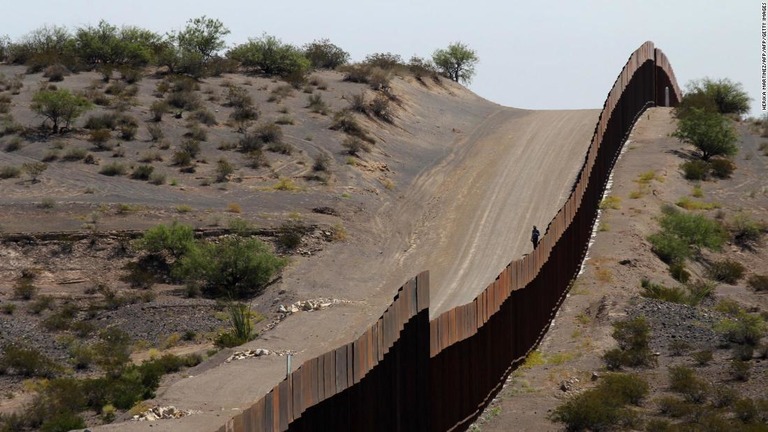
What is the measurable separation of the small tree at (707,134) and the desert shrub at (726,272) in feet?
50.4

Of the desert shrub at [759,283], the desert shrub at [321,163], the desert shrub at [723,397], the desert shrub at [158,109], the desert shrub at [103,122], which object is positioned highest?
the desert shrub at [158,109]

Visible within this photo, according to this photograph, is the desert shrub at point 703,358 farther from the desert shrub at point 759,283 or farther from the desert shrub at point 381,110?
the desert shrub at point 381,110

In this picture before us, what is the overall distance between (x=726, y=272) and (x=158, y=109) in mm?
28758

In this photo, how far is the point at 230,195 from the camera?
5406 centimetres

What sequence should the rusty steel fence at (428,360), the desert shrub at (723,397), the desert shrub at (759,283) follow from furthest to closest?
the desert shrub at (759,283), the desert shrub at (723,397), the rusty steel fence at (428,360)

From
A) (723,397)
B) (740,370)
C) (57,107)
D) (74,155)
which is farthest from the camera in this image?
(57,107)

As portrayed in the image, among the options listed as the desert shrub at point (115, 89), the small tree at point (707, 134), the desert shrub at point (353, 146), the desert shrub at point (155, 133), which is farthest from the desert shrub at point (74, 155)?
the small tree at point (707, 134)

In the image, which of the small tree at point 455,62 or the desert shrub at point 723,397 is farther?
the small tree at point 455,62

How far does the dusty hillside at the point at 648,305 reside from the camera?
28516 millimetres

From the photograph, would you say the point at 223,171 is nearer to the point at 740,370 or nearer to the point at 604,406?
the point at 740,370

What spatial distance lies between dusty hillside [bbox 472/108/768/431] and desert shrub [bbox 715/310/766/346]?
24 centimetres

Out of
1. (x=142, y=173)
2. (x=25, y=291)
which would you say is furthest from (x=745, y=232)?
(x=25, y=291)

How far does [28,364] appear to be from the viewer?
35.1m

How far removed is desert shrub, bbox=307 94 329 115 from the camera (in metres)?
69.4
